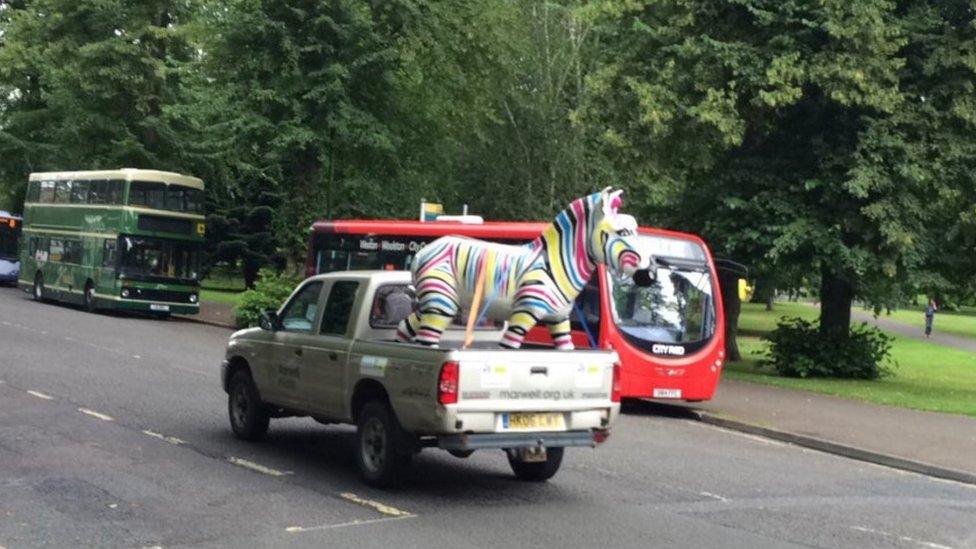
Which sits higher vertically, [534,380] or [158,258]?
[158,258]

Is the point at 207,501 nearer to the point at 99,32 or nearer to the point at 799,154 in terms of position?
the point at 799,154

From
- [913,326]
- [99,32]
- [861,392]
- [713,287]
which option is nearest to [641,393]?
[713,287]

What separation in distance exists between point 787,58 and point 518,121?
1304cm

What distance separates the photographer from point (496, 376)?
31.9ft

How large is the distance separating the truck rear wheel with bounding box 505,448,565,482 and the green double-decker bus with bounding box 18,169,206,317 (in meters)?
27.3

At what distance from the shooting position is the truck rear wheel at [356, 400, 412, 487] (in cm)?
1014

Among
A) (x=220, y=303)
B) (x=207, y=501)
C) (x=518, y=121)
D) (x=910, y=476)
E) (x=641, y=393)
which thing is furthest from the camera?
(x=220, y=303)

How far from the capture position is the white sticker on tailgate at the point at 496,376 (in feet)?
31.7

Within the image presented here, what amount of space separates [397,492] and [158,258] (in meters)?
28.5

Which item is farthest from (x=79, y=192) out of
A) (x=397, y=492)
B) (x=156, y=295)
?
(x=397, y=492)

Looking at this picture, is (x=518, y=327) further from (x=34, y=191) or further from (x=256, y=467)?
(x=34, y=191)

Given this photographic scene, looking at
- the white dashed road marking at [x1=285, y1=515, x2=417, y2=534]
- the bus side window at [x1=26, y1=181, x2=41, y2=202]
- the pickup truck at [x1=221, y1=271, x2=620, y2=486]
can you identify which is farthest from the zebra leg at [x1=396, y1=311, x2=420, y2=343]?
the bus side window at [x1=26, y1=181, x2=41, y2=202]

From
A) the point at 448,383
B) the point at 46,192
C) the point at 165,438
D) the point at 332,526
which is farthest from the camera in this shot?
the point at 46,192

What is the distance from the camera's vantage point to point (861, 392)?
23.5m
